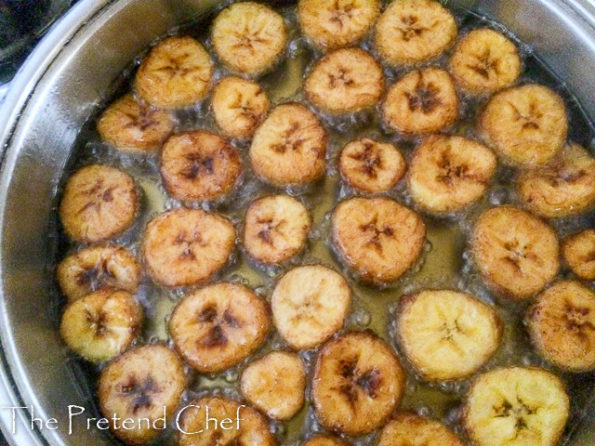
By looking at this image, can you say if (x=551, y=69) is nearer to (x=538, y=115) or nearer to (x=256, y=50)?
(x=538, y=115)

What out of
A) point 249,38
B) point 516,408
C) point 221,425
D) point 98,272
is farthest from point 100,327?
point 516,408

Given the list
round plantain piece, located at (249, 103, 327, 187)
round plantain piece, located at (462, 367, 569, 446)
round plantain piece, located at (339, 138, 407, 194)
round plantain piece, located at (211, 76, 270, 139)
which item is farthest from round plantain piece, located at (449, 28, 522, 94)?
round plantain piece, located at (462, 367, 569, 446)

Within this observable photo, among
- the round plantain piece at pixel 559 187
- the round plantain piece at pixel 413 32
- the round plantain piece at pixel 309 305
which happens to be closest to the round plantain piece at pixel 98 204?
the round plantain piece at pixel 309 305

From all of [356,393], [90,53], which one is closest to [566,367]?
[356,393]

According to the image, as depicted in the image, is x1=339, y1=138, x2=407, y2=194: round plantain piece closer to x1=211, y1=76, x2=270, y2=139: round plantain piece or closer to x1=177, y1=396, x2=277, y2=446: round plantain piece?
x1=211, y1=76, x2=270, y2=139: round plantain piece

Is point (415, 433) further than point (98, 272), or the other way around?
point (98, 272)

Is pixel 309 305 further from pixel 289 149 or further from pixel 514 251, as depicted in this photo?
pixel 514 251

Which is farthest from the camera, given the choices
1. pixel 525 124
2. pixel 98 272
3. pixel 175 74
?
pixel 175 74
